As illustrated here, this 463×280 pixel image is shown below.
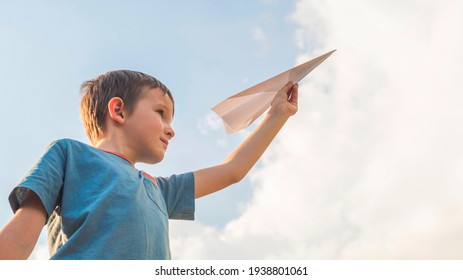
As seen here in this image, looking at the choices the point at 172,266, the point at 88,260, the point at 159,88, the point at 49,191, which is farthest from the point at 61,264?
the point at 159,88

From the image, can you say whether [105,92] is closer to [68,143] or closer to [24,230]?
[68,143]

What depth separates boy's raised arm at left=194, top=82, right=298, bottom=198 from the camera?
3.04m

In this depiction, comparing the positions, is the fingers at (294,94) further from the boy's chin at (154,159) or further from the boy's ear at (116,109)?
the boy's ear at (116,109)

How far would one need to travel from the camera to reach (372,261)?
111 inches

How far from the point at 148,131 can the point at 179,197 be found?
1.38 ft

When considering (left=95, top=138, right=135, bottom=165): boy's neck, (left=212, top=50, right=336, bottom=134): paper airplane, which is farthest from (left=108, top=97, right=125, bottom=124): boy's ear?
(left=212, top=50, right=336, bottom=134): paper airplane

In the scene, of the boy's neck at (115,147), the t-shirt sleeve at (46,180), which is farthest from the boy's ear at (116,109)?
the t-shirt sleeve at (46,180)

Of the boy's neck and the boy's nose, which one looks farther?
the boy's nose

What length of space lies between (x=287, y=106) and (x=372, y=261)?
1079 mm

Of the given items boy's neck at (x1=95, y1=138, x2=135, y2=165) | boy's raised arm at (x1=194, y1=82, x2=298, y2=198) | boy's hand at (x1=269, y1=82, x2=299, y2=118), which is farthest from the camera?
boy's hand at (x1=269, y1=82, x2=299, y2=118)

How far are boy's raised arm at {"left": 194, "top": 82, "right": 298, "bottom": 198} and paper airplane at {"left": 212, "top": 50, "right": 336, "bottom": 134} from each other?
0.21ft

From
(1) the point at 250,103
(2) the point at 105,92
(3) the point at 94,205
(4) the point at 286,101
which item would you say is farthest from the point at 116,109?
(4) the point at 286,101

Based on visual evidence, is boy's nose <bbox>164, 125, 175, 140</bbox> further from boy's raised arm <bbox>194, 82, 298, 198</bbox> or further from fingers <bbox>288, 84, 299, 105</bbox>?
fingers <bbox>288, 84, 299, 105</bbox>

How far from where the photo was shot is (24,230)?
2.06 metres
